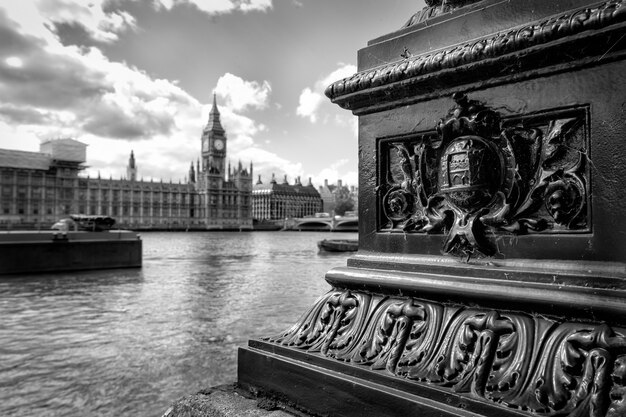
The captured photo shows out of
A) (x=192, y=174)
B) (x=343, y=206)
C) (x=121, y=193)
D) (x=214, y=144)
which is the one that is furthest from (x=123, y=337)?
(x=192, y=174)

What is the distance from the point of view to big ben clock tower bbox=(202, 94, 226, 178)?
453ft

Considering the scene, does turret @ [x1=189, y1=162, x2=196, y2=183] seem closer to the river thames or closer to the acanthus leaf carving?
the river thames

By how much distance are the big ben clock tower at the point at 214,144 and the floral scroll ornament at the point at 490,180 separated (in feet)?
444

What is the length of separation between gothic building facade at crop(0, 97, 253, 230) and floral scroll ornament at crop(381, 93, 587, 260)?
92.3 m

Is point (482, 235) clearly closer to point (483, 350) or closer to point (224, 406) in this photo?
point (483, 350)

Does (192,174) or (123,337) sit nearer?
(123,337)

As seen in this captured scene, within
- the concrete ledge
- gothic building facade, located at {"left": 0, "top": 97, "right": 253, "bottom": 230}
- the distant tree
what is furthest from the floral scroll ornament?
the distant tree

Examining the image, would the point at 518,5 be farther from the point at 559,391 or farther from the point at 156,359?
the point at 156,359

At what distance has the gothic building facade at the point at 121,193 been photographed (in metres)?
86.1

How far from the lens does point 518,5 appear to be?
4.99 feet

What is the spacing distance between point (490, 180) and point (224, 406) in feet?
3.83

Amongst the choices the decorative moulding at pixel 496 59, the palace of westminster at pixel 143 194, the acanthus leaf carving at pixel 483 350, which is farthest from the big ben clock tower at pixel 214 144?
the acanthus leaf carving at pixel 483 350

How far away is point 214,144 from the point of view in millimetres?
139875

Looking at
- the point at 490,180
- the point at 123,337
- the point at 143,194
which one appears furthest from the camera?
the point at 143,194
